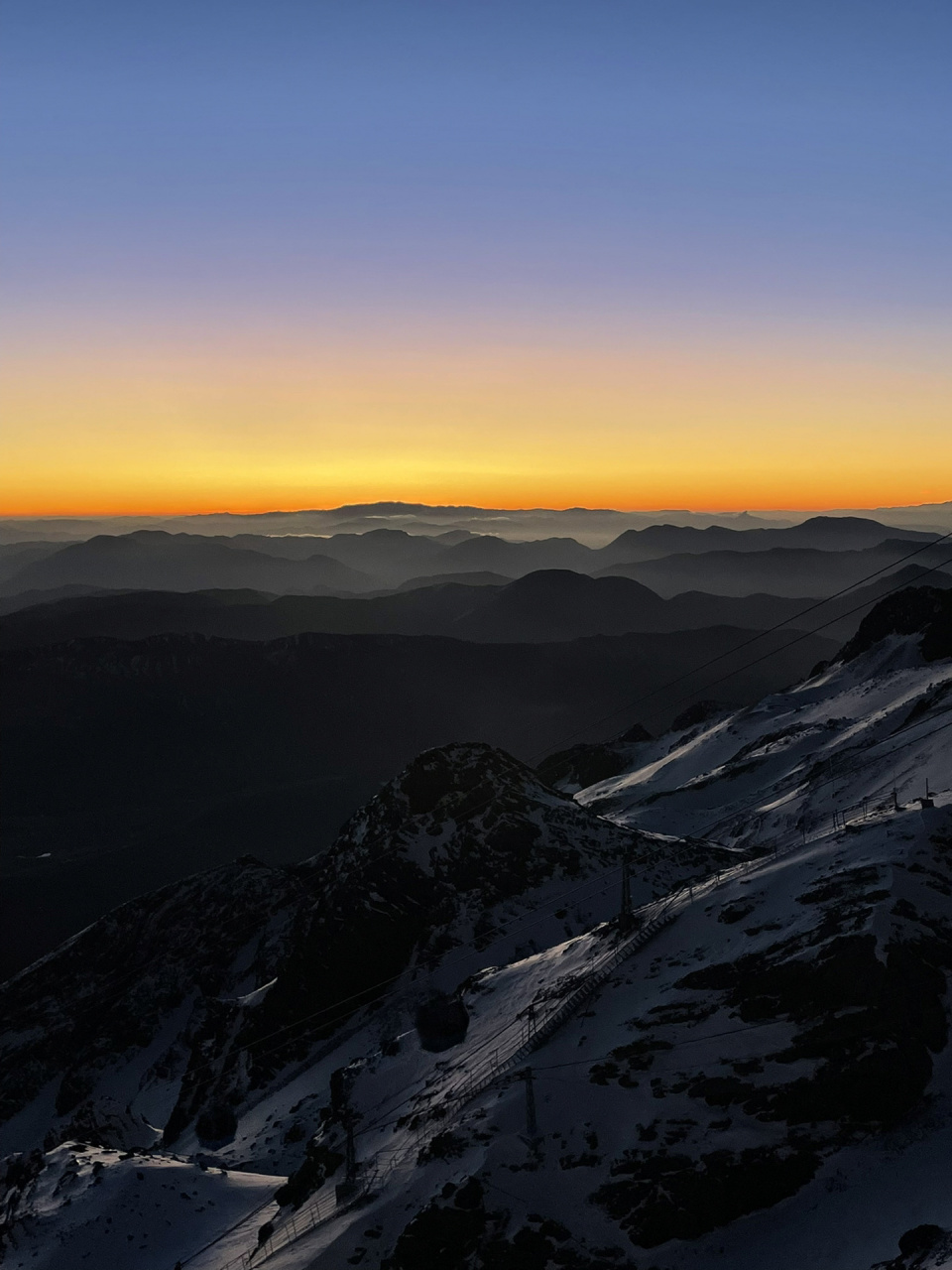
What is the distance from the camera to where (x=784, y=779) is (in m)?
96.8

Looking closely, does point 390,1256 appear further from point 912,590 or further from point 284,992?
point 912,590

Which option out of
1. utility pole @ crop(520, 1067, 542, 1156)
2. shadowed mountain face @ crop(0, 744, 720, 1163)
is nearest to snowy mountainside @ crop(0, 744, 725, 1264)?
shadowed mountain face @ crop(0, 744, 720, 1163)

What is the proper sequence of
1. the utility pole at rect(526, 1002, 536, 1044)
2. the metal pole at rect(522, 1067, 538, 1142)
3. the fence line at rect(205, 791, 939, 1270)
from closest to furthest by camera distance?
the metal pole at rect(522, 1067, 538, 1142)
the fence line at rect(205, 791, 939, 1270)
the utility pole at rect(526, 1002, 536, 1044)

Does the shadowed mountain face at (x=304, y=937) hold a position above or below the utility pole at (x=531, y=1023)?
below

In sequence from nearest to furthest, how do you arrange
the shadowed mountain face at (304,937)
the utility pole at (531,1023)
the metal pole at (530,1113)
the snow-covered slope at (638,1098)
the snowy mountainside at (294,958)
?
1. the snow-covered slope at (638,1098)
2. the metal pole at (530,1113)
3. the utility pole at (531,1023)
4. the snowy mountainside at (294,958)
5. the shadowed mountain face at (304,937)

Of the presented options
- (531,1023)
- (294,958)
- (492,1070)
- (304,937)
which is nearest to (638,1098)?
(492,1070)

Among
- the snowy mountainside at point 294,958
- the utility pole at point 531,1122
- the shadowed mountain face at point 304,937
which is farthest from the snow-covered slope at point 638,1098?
the shadowed mountain face at point 304,937

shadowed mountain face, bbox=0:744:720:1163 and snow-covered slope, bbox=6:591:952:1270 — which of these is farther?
shadowed mountain face, bbox=0:744:720:1163

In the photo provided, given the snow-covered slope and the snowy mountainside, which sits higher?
the snow-covered slope

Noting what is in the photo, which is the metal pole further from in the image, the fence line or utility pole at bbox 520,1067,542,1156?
the fence line

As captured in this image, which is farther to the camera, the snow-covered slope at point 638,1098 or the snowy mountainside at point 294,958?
the snowy mountainside at point 294,958

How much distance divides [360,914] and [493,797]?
1496cm

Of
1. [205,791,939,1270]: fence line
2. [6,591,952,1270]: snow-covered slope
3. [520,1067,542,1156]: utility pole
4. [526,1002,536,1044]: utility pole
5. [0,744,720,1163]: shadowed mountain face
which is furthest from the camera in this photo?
[0,744,720,1163]: shadowed mountain face

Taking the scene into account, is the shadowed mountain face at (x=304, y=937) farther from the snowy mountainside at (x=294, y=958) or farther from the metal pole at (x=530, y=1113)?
the metal pole at (x=530, y=1113)
